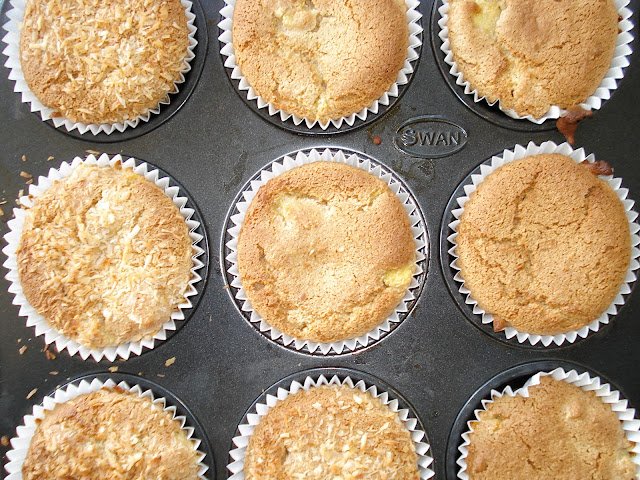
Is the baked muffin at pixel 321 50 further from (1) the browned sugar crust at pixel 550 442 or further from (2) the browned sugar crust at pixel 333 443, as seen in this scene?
(1) the browned sugar crust at pixel 550 442

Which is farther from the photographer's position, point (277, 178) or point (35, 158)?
point (35, 158)

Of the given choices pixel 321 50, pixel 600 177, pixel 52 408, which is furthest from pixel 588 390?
pixel 52 408

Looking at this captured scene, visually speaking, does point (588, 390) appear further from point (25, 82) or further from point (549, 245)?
point (25, 82)

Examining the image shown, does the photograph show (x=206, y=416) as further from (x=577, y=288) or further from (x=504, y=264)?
(x=577, y=288)

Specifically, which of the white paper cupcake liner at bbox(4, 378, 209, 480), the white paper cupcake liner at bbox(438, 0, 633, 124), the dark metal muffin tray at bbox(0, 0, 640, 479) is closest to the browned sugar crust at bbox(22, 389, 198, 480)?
the white paper cupcake liner at bbox(4, 378, 209, 480)

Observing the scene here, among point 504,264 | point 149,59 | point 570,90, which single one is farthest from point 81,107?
point 570,90

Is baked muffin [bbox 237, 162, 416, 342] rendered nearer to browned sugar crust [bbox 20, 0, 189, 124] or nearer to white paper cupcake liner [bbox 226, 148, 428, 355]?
white paper cupcake liner [bbox 226, 148, 428, 355]
